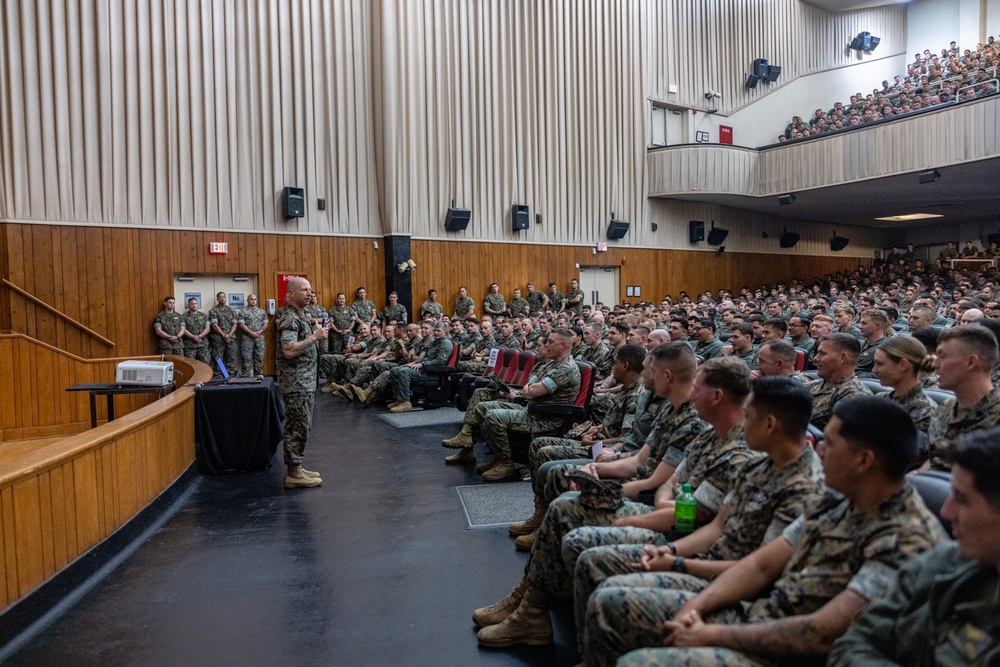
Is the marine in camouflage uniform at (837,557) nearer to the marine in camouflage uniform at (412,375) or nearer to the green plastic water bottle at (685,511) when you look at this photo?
the green plastic water bottle at (685,511)

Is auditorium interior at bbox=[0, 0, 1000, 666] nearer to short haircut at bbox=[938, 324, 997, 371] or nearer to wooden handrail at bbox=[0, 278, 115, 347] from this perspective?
wooden handrail at bbox=[0, 278, 115, 347]

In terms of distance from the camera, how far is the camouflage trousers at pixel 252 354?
10.4 m

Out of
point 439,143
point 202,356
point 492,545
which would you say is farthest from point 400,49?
point 492,545

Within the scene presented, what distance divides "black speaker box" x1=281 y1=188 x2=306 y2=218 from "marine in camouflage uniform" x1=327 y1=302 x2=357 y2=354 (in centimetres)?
161

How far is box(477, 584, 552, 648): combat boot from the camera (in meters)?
2.39

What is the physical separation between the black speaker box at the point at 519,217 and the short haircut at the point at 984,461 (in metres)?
11.8

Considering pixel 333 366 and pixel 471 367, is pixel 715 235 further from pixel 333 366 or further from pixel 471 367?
pixel 471 367

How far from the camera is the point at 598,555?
2.05 metres

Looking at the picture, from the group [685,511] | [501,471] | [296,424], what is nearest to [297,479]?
[296,424]

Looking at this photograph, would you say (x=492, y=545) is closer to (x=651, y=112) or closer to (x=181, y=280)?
(x=181, y=280)

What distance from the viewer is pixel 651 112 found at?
1452 centimetres

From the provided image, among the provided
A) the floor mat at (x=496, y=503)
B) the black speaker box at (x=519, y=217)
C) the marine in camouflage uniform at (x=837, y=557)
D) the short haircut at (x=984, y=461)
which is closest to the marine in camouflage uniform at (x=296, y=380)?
the floor mat at (x=496, y=503)

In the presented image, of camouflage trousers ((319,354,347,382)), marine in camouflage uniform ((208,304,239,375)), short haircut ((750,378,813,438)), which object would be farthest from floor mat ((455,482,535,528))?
marine in camouflage uniform ((208,304,239,375))

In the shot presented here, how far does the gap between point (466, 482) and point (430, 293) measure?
753 centimetres
